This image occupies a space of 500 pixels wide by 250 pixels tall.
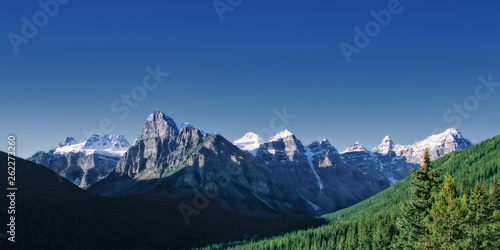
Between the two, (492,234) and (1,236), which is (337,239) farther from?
(1,236)

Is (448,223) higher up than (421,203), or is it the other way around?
(421,203)

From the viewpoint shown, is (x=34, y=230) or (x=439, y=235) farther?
(x=34, y=230)

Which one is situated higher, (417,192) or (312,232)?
(417,192)

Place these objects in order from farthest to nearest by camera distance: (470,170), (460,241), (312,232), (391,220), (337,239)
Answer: (312,232) → (470,170) → (337,239) → (391,220) → (460,241)

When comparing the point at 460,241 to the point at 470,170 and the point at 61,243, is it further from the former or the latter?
the point at 61,243

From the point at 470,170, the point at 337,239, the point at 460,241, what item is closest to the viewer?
A: the point at 460,241

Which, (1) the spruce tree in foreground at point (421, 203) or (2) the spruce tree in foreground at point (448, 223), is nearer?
(2) the spruce tree in foreground at point (448, 223)

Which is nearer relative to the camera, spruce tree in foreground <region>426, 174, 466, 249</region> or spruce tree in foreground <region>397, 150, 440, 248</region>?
spruce tree in foreground <region>426, 174, 466, 249</region>

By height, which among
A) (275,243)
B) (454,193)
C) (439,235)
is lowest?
(275,243)

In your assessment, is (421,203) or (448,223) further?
(421,203)

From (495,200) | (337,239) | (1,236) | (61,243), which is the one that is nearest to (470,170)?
(337,239)

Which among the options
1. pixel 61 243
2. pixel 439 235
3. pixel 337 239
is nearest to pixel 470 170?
pixel 337 239

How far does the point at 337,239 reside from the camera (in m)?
159

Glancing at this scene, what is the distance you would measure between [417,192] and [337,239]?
113 m
